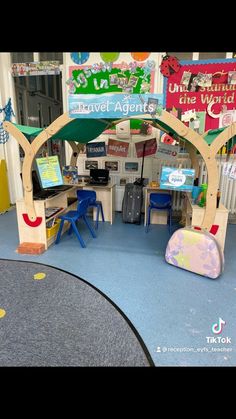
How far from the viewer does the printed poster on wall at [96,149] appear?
188 inches

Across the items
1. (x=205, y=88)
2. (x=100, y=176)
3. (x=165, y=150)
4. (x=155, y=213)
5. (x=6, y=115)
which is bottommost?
(x=155, y=213)

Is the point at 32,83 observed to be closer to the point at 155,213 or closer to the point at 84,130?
the point at 84,130

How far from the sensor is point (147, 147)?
4.76m

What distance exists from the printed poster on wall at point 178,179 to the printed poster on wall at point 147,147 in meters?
1.77

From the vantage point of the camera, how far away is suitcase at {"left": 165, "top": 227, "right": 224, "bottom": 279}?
2.63 metres

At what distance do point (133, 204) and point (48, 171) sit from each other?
183 cm

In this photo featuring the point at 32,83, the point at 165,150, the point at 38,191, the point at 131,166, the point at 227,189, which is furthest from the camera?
the point at 32,83

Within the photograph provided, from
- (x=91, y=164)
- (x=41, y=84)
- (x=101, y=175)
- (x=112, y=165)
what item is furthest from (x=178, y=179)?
(x=41, y=84)

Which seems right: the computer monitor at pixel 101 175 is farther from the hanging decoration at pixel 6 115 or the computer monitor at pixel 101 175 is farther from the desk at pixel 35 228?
the hanging decoration at pixel 6 115

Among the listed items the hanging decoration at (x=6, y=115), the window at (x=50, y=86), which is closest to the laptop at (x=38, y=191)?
the hanging decoration at (x=6, y=115)

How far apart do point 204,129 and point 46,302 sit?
402 centimetres

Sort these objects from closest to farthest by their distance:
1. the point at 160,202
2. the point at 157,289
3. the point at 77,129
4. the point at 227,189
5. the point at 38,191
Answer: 1. the point at 157,289
2. the point at 77,129
3. the point at 38,191
4. the point at 160,202
5. the point at 227,189

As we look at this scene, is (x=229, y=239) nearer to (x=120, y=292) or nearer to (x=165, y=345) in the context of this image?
(x=120, y=292)

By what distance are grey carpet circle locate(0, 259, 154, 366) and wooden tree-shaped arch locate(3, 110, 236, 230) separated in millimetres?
1057
